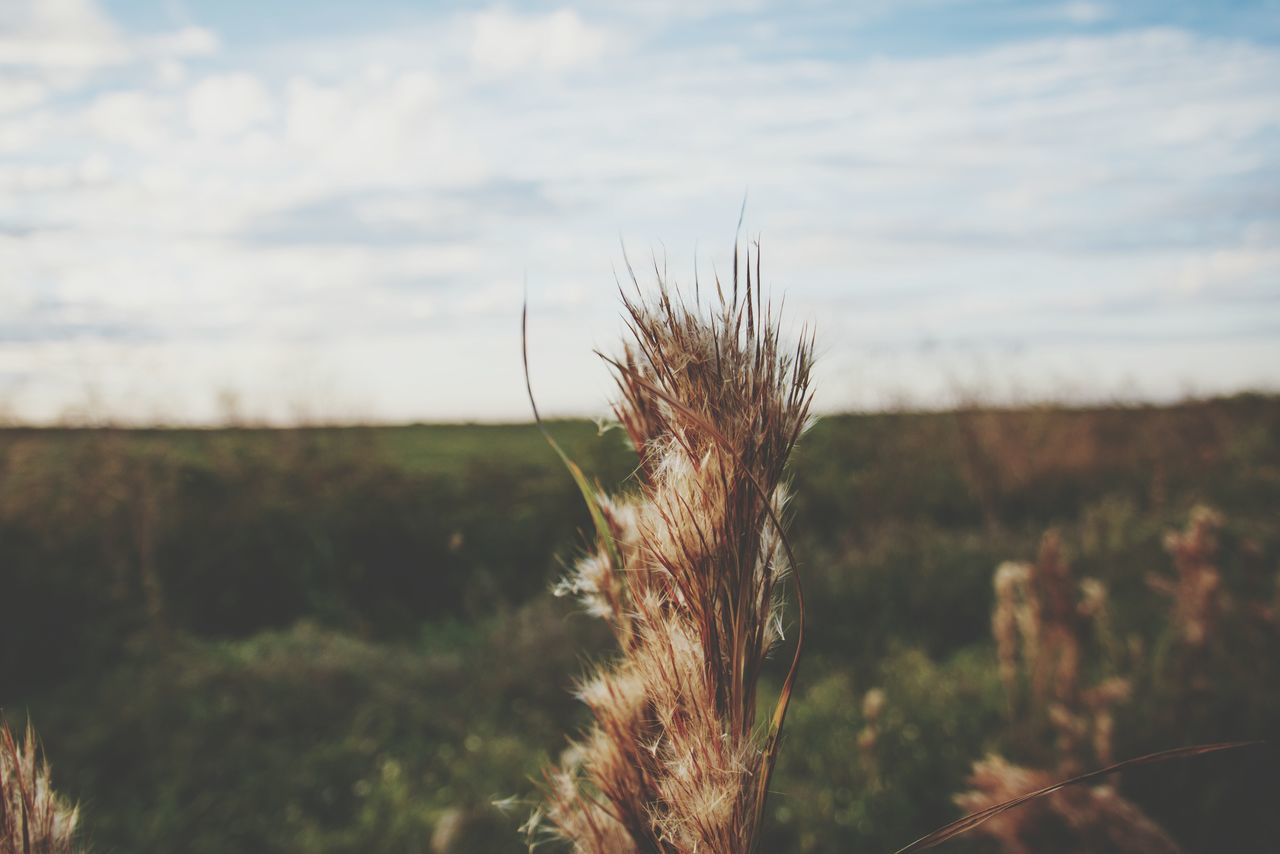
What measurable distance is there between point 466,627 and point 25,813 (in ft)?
24.3

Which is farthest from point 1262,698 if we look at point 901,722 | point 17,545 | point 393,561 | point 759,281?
point 17,545

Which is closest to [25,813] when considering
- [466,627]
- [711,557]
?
[711,557]

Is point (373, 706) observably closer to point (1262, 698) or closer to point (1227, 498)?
point (1262, 698)

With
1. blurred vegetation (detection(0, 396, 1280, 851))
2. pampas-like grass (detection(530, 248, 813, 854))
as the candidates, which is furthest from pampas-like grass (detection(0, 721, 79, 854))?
blurred vegetation (detection(0, 396, 1280, 851))

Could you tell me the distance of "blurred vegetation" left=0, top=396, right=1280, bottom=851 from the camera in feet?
16.0

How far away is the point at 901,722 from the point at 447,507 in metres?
6.02

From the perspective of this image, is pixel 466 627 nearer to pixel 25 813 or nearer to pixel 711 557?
pixel 25 813

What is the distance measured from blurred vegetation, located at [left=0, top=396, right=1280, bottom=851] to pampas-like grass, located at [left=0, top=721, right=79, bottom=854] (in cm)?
181

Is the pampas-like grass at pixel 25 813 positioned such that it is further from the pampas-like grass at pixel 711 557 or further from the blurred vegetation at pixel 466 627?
the blurred vegetation at pixel 466 627

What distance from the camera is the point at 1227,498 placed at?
10.4 meters

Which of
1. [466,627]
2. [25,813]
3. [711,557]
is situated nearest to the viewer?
[711,557]

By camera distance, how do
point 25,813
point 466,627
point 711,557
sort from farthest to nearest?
point 466,627
point 25,813
point 711,557

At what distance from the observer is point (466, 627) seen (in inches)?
329

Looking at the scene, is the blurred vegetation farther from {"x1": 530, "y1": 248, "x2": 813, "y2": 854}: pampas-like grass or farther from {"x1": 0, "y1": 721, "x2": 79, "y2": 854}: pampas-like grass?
{"x1": 0, "y1": 721, "x2": 79, "y2": 854}: pampas-like grass
